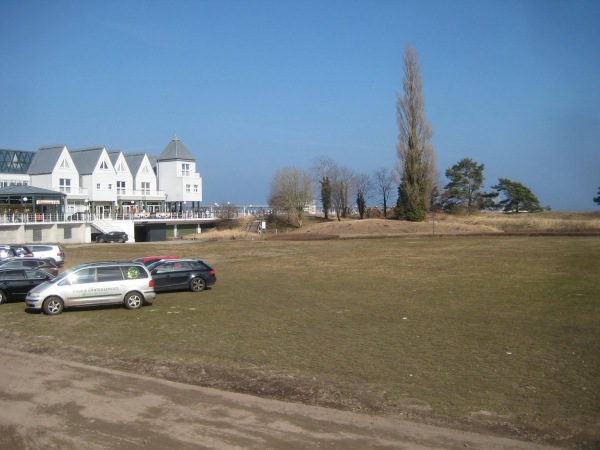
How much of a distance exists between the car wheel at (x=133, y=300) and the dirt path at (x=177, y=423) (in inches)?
361

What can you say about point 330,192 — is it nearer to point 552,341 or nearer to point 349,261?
point 349,261

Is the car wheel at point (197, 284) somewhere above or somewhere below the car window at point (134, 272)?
below

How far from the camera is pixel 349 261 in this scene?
40.3 m

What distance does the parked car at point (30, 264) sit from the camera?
2816cm

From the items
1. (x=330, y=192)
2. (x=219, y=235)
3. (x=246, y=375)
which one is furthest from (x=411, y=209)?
→ (x=246, y=375)

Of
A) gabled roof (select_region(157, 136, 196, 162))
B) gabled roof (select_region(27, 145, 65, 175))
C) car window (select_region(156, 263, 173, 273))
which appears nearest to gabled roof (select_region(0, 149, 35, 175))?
gabled roof (select_region(27, 145, 65, 175))

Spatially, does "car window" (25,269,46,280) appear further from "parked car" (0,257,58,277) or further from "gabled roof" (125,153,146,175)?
"gabled roof" (125,153,146,175)

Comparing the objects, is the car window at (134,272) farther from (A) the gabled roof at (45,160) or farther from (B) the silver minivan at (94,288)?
(A) the gabled roof at (45,160)

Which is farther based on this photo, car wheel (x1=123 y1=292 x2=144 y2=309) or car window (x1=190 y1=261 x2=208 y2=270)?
car window (x1=190 y1=261 x2=208 y2=270)

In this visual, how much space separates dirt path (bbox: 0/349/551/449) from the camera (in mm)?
8594

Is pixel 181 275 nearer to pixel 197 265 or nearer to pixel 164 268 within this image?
pixel 164 268

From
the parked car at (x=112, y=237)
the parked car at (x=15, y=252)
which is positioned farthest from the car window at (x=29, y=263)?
the parked car at (x=112, y=237)

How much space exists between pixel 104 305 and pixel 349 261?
2166 centimetres

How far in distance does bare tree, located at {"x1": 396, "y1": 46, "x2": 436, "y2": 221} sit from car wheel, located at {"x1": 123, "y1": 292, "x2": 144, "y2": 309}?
198 feet
